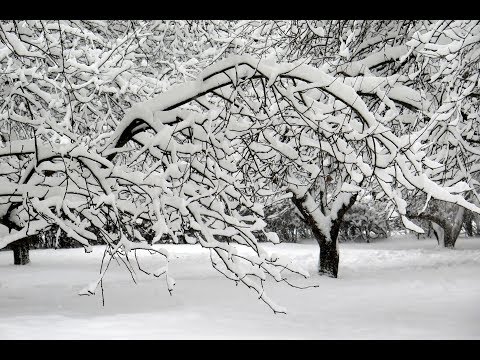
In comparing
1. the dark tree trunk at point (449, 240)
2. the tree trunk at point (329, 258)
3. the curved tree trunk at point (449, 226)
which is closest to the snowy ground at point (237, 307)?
the tree trunk at point (329, 258)

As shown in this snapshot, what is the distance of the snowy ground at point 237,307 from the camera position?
19.2 ft

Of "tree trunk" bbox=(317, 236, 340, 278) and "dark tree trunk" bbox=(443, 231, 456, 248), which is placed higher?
"tree trunk" bbox=(317, 236, 340, 278)

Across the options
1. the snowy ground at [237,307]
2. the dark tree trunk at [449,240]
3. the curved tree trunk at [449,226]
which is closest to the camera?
the snowy ground at [237,307]

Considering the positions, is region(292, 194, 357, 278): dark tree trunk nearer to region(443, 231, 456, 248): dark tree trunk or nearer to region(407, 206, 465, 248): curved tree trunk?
region(407, 206, 465, 248): curved tree trunk

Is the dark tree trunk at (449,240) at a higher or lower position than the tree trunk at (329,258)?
lower

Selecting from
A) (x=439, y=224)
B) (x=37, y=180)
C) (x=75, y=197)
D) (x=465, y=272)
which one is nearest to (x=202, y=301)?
(x=75, y=197)

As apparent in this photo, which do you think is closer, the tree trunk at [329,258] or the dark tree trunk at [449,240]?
the tree trunk at [329,258]

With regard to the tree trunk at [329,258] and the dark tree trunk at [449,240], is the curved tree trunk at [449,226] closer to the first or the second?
the dark tree trunk at [449,240]

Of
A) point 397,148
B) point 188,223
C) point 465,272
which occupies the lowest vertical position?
point 465,272

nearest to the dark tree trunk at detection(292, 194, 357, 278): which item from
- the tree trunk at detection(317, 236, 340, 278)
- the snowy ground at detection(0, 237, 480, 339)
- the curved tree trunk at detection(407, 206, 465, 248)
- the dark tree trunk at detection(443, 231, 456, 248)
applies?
the tree trunk at detection(317, 236, 340, 278)

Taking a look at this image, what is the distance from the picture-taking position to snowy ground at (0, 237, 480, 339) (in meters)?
5.85
